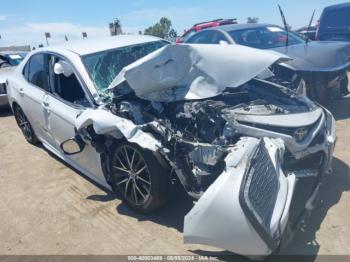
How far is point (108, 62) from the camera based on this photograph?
4.40 m

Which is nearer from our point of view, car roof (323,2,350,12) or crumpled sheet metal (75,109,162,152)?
crumpled sheet metal (75,109,162,152)

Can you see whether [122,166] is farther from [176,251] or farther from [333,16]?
[333,16]

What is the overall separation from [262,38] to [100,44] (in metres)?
3.43

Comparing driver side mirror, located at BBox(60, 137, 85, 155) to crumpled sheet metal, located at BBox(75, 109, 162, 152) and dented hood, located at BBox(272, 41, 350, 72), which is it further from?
dented hood, located at BBox(272, 41, 350, 72)

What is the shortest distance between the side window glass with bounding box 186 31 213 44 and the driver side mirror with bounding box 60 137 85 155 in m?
3.99

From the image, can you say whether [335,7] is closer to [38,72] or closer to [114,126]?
[38,72]

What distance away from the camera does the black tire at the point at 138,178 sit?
11.1ft

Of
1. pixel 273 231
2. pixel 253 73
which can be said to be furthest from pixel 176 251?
pixel 253 73

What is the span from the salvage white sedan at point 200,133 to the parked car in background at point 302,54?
149 cm

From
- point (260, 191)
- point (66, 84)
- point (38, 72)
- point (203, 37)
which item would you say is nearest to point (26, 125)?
point (38, 72)

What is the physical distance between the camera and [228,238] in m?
2.60

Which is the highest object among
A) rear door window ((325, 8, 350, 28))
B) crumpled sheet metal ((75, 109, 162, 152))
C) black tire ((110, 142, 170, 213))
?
rear door window ((325, 8, 350, 28))

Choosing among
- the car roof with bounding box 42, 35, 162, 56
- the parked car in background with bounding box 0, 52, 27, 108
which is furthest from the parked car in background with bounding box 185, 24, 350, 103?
the parked car in background with bounding box 0, 52, 27, 108

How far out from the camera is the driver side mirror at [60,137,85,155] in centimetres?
400
